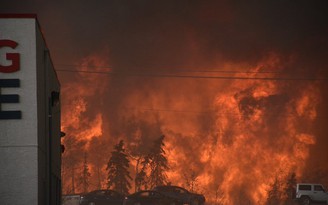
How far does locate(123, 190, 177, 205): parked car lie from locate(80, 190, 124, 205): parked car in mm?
3394

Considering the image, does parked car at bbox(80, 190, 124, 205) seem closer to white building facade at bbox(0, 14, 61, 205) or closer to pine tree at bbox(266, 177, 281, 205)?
white building facade at bbox(0, 14, 61, 205)

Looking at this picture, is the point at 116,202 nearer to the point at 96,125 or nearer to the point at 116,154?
the point at 116,154

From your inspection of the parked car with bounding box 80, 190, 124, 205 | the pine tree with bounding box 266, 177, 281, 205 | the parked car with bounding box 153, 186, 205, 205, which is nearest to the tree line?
the pine tree with bounding box 266, 177, 281, 205

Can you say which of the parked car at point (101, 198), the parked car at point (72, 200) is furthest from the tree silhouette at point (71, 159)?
the parked car at point (72, 200)

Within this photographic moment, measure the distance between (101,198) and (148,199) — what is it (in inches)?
206

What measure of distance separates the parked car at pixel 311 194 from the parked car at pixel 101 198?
1884 cm

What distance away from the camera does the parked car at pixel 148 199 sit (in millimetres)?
58656

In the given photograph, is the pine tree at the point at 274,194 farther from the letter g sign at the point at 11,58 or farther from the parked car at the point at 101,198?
the letter g sign at the point at 11,58

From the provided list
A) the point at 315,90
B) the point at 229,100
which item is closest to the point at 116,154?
the point at 229,100

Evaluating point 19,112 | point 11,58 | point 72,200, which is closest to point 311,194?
point 72,200

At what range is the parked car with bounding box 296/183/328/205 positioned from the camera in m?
67.3

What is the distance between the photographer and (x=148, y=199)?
5906 centimetres

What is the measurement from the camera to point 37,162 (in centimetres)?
2664

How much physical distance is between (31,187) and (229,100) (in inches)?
4867
